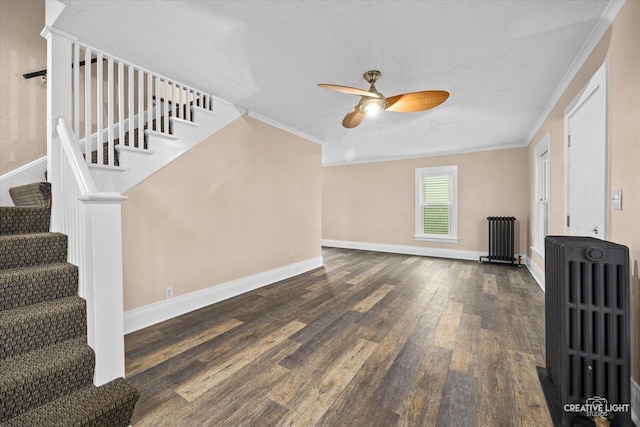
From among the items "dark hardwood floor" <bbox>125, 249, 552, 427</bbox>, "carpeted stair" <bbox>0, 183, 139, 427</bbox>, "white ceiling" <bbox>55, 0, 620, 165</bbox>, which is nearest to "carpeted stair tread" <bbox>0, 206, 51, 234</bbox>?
"carpeted stair" <bbox>0, 183, 139, 427</bbox>

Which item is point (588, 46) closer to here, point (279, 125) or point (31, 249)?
point (279, 125)

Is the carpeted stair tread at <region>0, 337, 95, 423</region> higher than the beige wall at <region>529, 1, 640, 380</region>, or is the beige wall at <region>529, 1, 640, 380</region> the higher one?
the beige wall at <region>529, 1, 640, 380</region>

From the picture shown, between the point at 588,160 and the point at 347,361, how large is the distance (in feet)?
8.27

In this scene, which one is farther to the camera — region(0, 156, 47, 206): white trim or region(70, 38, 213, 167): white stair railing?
region(0, 156, 47, 206): white trim

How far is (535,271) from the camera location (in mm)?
4195

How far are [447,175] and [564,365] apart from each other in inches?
202

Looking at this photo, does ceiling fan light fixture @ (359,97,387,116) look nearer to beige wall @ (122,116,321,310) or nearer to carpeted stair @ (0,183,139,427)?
beige wall @ (122,116,321,310)

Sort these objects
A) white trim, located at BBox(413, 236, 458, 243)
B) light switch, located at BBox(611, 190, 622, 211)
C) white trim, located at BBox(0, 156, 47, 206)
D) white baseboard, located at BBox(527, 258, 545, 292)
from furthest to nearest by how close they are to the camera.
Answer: white trim, located at BBox(413, 236, 458, 243) < white baseboard, located at BBox(527, 258, 545, 292) < white trim, located at BBox(0, 156, 47, 206) < light switch, located at BBox(611, 190, 622, 211)

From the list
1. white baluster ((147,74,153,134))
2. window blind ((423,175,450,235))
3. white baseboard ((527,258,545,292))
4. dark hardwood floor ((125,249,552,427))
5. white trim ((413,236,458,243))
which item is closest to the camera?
dark hardwood floor ((125,249,552,427))

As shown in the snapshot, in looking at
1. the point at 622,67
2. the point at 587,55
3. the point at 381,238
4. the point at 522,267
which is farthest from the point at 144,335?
the point at 522,267

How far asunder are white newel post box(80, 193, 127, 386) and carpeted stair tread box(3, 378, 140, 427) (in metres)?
0.08

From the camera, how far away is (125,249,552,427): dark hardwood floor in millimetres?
1456

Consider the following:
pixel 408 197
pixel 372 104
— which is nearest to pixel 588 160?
pixel 372 104

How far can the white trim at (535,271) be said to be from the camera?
3.72 m
